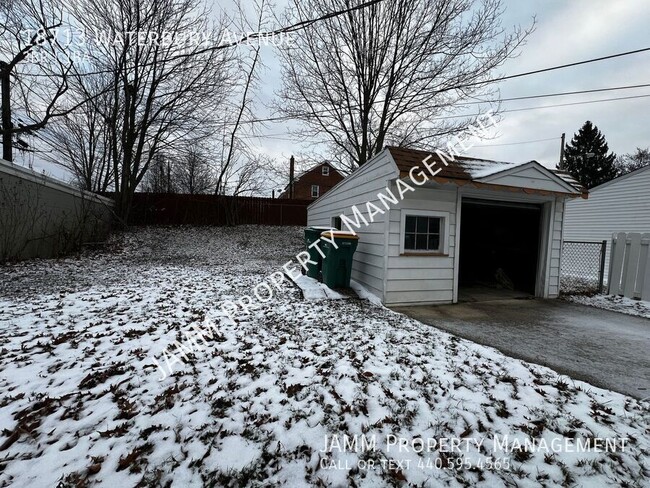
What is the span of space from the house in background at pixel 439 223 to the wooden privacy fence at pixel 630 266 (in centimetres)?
125

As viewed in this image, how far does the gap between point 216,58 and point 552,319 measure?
15109 millimetres

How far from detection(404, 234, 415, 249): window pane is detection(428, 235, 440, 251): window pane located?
1.27ft

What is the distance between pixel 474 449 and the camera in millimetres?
1700

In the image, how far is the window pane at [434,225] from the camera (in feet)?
17.2

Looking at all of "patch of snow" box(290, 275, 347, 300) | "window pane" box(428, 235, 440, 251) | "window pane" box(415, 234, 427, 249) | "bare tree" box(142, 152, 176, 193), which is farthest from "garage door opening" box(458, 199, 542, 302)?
"bare tree" box(142, 152, 176, 193)

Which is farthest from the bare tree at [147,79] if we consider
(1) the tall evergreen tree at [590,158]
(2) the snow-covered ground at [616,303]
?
(1) the tall evergreen tree at [590,158]

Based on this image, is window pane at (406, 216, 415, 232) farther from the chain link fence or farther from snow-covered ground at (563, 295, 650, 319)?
the chain link fence

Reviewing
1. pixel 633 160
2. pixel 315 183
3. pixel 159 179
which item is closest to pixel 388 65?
pixel 159 179

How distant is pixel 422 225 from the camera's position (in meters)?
5.14

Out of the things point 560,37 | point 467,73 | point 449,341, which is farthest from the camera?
point 467,73

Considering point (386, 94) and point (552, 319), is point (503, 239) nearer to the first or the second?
point (552, 319)

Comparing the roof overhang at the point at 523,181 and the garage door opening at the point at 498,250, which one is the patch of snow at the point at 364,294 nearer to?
the garage door opening at the point at 498,250

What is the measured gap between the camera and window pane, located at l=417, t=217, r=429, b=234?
16.8ft

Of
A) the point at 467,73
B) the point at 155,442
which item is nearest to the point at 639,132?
the point at 467,73
